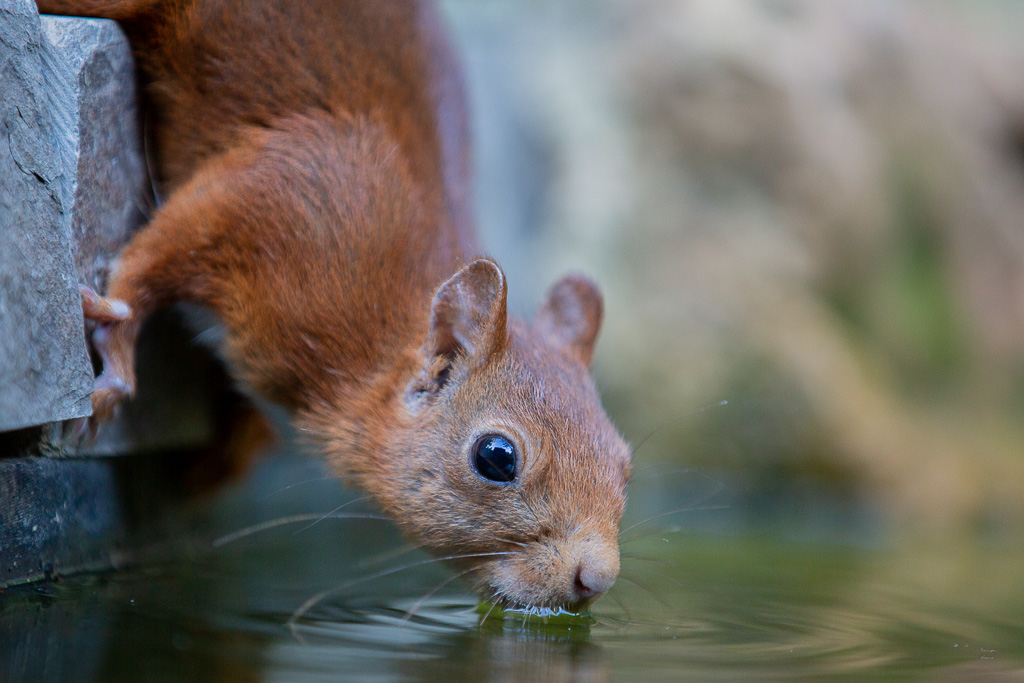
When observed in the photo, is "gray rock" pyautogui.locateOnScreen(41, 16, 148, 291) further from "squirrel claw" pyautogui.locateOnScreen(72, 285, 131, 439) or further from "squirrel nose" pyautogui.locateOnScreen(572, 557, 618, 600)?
"squirrel nose" pyautogui.locateOnScreen(572, 557, 618, 600)

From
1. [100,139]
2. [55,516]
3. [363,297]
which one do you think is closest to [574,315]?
[363,297]

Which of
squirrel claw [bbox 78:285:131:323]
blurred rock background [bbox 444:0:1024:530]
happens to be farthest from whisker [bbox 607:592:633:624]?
blurred rock background [bbox 444:0:1024:530]

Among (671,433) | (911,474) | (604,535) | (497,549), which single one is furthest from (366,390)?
(911,474)

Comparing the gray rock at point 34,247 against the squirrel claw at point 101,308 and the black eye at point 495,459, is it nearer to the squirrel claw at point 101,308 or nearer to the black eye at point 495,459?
the squirrel claw at point 101,308

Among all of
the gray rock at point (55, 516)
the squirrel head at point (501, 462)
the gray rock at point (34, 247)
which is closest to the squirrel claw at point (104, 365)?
the gray rock at point (55, 516)

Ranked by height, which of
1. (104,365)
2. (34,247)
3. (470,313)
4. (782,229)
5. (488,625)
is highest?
(782,229)

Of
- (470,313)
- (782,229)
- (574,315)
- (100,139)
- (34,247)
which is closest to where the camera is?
(34,247)

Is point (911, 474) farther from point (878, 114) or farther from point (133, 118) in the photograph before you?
point (133, 118)

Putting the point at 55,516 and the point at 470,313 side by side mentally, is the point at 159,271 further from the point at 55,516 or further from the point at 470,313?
the point at 470,313
